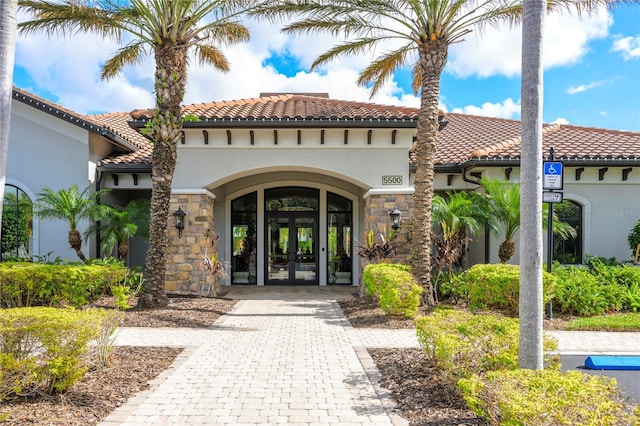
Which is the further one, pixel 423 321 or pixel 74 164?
pixel 74 164

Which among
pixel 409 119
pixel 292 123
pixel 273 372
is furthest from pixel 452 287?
pixel 273 372


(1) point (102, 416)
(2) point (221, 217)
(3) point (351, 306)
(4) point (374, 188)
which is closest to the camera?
(1) point (102, 416)

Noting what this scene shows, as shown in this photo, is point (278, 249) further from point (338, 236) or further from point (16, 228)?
point (16, 228)

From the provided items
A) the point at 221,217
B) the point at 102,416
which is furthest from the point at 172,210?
the point at 102,416

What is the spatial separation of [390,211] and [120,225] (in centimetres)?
770

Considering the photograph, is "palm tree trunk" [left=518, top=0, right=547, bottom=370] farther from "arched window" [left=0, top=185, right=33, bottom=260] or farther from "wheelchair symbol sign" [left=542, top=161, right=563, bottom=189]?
"arched window" [left=0, top=185, right=33, bottom=260]

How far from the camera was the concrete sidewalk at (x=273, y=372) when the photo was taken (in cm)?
461

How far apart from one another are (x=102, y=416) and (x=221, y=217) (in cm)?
1163

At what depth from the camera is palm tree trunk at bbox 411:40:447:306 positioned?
10477 millimetres

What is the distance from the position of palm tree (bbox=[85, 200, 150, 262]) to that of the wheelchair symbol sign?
10.3m

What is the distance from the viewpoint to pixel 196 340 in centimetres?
790

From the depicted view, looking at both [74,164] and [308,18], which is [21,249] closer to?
[74,164]

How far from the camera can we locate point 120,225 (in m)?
12.4

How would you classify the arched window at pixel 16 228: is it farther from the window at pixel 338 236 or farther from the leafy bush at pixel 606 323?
the leafy bush at pixel 606 323
